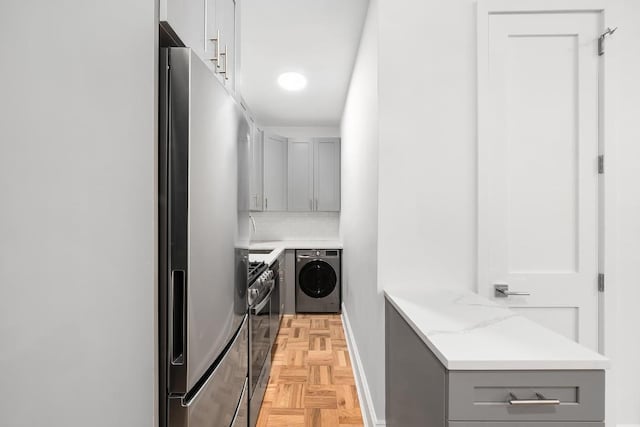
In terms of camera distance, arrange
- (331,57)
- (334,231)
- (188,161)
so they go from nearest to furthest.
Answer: (188,161), (331,57), (334,231)

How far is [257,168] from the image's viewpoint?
4.96 m

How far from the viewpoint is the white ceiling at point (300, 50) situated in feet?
7.86

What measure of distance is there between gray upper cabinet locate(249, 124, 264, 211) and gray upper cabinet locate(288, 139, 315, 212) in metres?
0.42

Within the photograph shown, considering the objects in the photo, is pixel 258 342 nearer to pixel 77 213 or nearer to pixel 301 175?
pixel 77 213

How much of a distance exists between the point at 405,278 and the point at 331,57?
213 centimetres

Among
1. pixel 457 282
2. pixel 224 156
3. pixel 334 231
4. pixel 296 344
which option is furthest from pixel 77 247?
pixel 334 231

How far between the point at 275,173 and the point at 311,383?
10.0 feet

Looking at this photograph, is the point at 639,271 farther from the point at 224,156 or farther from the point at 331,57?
the point at 331,57

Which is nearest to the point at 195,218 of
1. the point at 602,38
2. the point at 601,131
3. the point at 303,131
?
the point at 601,131

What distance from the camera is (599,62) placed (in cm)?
183

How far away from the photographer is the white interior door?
72.2 inches

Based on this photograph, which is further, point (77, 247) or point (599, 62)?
point (599, 62)

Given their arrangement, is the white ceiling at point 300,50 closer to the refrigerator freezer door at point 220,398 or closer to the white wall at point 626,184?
the white wall at point 626,184

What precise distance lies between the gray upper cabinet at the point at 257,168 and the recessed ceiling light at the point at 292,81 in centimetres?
125
